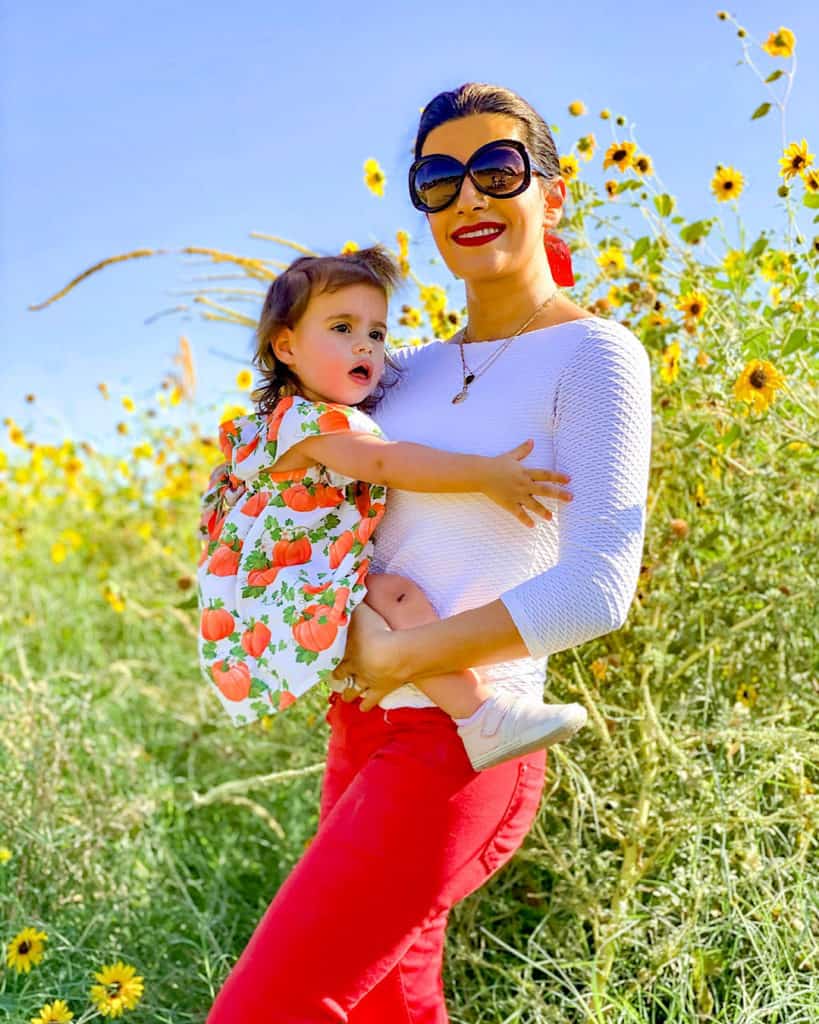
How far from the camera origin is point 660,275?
251 cm

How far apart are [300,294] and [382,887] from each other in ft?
2.92

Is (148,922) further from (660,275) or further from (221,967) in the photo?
(660,275)

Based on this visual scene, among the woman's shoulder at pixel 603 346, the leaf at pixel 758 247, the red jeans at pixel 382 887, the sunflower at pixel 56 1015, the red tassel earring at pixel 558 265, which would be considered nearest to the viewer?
the red jeans at pixel 382 887

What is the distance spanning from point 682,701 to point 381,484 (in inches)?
38.4

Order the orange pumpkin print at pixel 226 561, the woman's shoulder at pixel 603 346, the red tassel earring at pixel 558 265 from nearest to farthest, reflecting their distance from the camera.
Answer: the woman's shoulder at pixel 603 346
the orange pumpkin print at pixel 226 561
the red tassel earring at pixel 558 265

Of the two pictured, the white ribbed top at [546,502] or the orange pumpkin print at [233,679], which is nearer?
the white ribbed top at [546,502]

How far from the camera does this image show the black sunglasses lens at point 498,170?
5.64 feet

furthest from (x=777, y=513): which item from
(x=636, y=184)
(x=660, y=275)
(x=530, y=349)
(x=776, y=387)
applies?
(x=530, y=349)

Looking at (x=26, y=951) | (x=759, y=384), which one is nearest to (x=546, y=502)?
(x=759, y=384)

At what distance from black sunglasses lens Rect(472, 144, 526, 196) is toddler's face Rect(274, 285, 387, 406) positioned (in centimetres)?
25

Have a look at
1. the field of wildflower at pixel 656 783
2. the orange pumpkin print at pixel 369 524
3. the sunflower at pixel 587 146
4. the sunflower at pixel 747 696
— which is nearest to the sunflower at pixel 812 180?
the field of wildflower at pixel 656 783

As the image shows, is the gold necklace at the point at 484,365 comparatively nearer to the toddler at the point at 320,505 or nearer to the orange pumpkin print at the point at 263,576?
the toddler at the point at 320,505

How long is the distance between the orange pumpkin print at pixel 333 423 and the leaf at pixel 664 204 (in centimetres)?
105

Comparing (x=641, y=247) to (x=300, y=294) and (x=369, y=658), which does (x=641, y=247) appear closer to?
(x=300, y=294)
